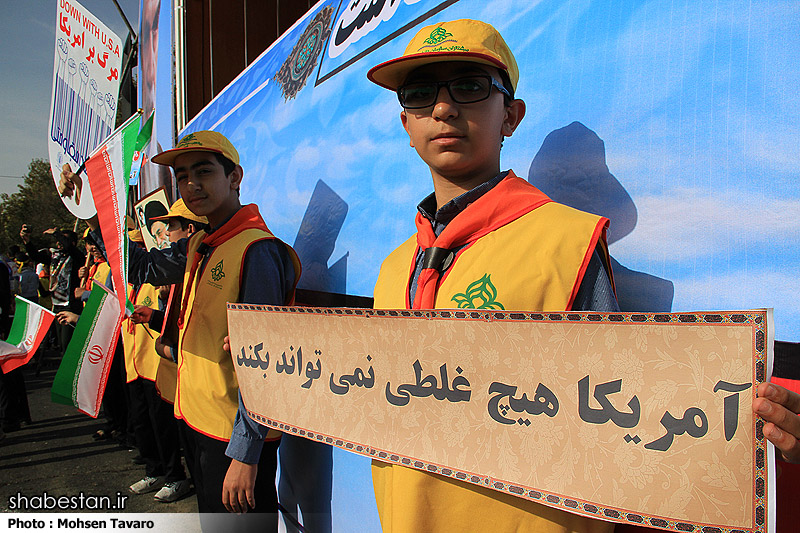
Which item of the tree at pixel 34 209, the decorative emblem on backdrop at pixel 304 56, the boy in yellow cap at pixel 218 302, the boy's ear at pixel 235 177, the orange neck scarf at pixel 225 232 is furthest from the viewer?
the tree at pixel 34 209

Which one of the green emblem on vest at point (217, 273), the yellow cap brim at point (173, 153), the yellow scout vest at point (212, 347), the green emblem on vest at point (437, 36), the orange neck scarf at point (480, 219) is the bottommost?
the yellow scout vest at point (212, 347)

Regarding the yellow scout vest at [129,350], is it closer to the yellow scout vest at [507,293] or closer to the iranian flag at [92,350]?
the iranian flag at [92,350]

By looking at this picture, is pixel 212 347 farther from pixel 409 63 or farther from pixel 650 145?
pixel 650 145

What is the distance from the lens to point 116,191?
267 cm

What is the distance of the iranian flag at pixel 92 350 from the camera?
3523 millimetres

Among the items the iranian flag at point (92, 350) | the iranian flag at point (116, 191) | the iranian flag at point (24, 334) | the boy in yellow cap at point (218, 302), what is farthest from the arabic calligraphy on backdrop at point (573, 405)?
the iranian flag at point (24, 334)

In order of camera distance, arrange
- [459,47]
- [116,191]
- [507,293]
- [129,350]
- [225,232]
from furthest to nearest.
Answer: [129,350], [116,191], [225,232], [459,47], [507,293]

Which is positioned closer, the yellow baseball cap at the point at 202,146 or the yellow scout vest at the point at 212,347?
the yellow scout vest at the point at 212,347

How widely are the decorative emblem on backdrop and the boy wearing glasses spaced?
176cm

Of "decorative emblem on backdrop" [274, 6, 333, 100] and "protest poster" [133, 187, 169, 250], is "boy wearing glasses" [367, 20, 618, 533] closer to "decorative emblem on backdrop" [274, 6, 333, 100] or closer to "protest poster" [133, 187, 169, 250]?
"decorative emblem on backdrop" [274, 6, 333, 100]

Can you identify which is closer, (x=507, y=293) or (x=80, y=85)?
(x=507, y=293)

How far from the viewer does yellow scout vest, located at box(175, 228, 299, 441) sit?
6.83ft

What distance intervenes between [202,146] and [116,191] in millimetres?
646

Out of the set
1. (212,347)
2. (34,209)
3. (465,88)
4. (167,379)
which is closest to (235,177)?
(212,347)
